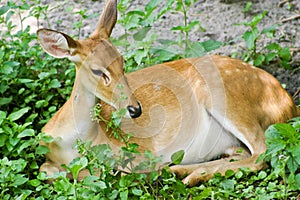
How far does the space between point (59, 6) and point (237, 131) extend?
314cm

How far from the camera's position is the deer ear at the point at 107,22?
632 centimetres

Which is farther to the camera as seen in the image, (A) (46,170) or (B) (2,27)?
(B) (2,27)

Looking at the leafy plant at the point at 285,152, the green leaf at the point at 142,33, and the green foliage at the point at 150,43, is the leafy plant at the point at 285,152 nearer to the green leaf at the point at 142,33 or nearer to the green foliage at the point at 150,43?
the green foliage at the point at 150,43

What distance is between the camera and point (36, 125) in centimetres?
734

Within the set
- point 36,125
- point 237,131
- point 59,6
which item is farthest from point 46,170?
point 59,6

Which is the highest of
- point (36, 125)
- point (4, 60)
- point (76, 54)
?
point (76, 54)

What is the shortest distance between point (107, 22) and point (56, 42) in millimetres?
562

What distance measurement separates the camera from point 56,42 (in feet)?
19.9

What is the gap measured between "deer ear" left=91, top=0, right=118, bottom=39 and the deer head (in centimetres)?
14

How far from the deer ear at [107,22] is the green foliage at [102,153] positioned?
639 mm

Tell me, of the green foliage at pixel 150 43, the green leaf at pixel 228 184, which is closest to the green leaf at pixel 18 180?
the green leaf at pixel 228 184

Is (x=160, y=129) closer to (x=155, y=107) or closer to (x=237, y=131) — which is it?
(x=155, y=107)

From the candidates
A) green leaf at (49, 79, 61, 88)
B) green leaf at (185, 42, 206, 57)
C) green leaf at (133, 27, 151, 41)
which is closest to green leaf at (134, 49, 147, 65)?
green leaf at (133, 27, 151, 41)

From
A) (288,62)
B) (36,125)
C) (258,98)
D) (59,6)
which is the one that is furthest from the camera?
(59,6)
